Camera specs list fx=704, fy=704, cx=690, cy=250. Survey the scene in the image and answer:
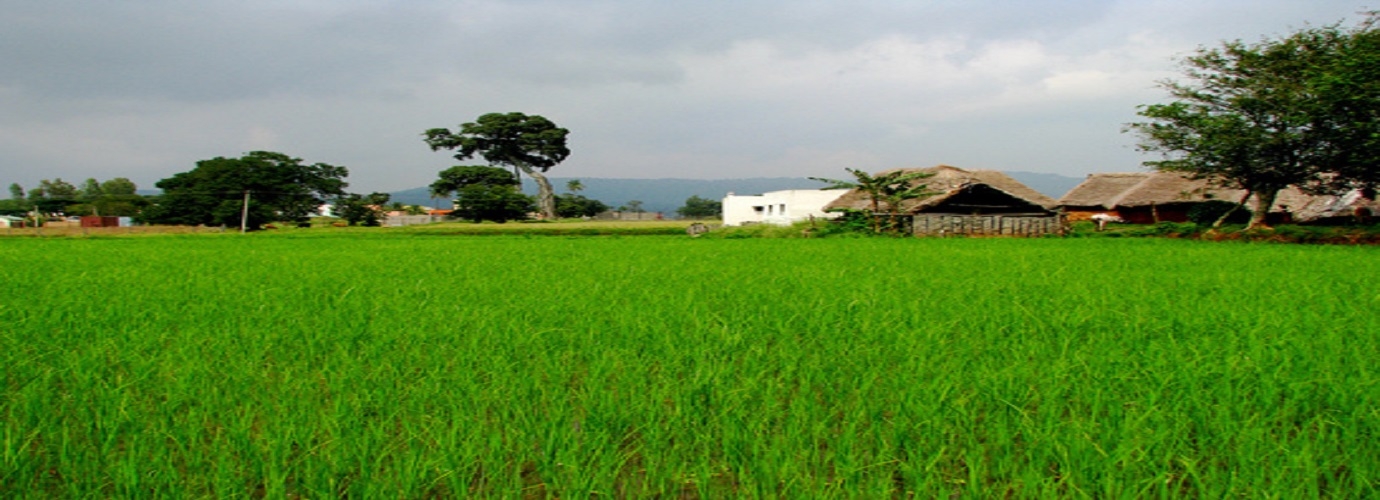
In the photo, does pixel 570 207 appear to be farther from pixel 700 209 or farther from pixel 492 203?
pixel 700 209

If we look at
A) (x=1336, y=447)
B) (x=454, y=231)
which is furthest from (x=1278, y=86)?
(x=454, y=231)

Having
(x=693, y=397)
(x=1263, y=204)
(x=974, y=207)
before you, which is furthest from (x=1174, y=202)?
(x=693, y=397)

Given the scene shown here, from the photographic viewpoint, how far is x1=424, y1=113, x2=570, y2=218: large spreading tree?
57.8 m

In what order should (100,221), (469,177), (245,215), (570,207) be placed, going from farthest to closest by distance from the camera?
(570,207) < (469,177) < (100,221) < (245,215)

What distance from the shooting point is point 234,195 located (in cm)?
4647

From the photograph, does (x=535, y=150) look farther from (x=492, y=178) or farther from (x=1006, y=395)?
(x=1006, y=395)

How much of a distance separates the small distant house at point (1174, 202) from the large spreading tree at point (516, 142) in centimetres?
3873

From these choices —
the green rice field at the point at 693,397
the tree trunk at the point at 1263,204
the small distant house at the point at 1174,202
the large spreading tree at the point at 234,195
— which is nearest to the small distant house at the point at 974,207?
the small distant house at the point at 1174,202

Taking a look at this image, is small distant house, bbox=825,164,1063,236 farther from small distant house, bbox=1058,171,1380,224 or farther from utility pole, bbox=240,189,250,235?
utility pole, bbox=240,189,250,235

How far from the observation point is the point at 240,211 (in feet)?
139

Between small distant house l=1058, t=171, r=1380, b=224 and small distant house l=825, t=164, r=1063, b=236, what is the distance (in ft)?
11.9

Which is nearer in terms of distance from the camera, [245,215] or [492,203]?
[245,215]

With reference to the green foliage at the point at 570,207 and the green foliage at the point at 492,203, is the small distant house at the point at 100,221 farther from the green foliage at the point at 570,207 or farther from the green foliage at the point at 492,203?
the green foliage at the point at 570,207

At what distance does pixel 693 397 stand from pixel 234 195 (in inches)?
2109
